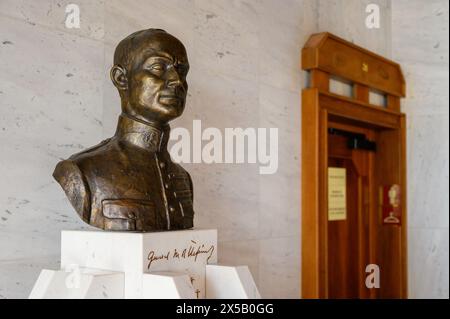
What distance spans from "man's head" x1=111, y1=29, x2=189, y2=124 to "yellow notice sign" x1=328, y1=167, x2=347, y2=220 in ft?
6.44

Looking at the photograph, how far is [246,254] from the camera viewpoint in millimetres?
2748

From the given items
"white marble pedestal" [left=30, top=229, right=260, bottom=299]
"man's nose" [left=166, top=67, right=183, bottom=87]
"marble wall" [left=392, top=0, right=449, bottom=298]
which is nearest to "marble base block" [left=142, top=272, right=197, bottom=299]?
"white marble pedestal" [left=30, top=229, right=260, bottom=299]

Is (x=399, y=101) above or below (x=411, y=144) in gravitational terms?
above

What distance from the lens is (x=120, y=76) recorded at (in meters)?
1.82

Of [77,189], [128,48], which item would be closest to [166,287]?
[77,189]

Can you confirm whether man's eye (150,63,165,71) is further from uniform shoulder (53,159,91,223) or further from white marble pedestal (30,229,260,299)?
white marble pedestal (30,229,260,299)

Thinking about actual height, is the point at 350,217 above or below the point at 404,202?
below

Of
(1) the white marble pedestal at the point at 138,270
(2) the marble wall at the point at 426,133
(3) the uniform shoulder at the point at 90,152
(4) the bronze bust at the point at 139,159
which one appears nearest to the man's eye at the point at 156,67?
(4) the bronze bust at the point at 139,159

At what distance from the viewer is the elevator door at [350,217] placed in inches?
141

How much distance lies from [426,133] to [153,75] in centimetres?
289
